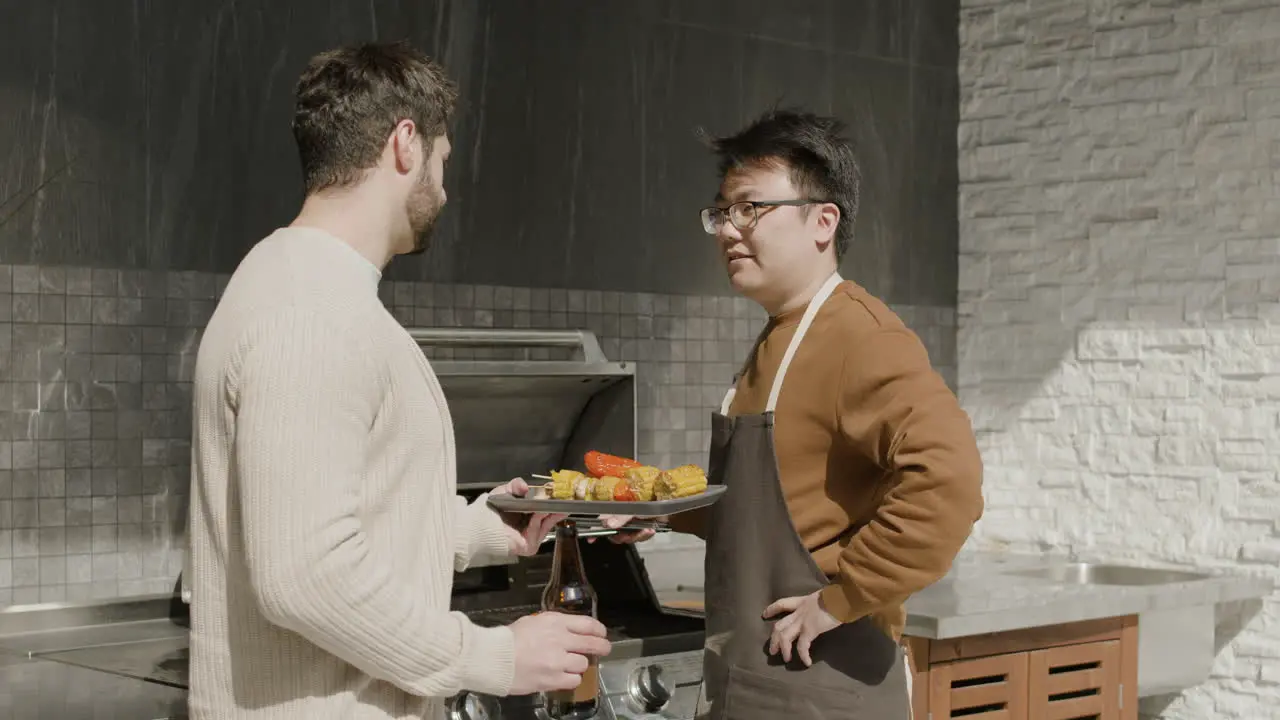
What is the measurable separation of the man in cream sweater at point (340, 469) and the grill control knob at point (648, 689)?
39.4 inches

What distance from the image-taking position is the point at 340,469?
1.44 m

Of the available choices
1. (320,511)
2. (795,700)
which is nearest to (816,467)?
(795,700)

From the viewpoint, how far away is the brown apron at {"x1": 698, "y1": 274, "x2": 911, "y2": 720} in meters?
2.17

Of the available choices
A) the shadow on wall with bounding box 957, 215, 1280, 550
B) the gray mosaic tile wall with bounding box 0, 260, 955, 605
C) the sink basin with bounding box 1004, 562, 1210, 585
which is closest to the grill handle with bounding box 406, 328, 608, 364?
the gray mosaic tile wall with bounding box 0, 260, 955, 605

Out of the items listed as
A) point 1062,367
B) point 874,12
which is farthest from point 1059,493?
point 874,12

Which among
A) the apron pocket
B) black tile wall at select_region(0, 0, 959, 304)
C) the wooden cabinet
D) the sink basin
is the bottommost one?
the wooden cabinet

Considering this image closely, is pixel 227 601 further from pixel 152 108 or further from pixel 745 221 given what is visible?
pixel 152 108

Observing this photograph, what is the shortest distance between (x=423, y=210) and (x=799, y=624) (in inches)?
33.3

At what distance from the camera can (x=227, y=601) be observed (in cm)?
156

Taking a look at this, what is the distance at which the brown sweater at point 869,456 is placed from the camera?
6.64 feet

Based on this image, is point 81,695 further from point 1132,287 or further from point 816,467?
point 1132,287

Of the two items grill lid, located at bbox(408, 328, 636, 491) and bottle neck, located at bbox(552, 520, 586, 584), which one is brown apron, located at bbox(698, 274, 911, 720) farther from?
grill lid, located at bbox(408, 328, 636, 491)

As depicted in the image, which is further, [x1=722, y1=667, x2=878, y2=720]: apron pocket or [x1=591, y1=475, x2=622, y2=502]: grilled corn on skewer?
[x1=722, y1=667, x2=878, y2=720]: apron pocket

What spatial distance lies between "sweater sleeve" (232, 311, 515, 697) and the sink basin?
3.05 meters
